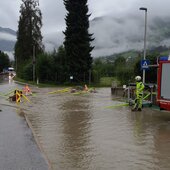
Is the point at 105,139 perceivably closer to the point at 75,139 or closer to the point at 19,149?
the point at 75,139

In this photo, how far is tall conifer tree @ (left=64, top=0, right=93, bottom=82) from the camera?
47.8 meters

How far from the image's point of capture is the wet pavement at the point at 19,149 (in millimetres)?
7512

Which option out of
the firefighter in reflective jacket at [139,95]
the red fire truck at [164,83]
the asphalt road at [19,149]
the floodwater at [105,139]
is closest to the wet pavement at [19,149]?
the asphalt road at [19,149]

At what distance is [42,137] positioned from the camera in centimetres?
1077

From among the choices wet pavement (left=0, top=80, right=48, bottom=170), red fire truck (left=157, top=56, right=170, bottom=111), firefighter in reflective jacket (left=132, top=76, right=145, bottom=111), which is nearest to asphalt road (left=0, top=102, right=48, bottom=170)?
wet pavement (left=0, top=80, right=48, bottom=170)

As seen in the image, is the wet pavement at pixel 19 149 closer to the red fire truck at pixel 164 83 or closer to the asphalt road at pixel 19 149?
the asphalt road at pixel 19 149

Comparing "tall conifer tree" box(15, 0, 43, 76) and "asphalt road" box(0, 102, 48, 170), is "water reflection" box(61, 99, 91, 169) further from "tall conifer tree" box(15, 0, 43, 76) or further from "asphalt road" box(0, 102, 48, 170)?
"tall conifer tree" box(15, 0, 43, 76)

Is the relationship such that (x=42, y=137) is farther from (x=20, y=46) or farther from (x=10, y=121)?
(x=20, y=46)

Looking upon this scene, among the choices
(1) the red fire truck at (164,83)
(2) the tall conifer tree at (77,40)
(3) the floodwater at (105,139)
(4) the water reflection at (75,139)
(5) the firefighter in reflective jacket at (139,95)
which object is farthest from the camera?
(2) the tall conifer tree at (77,40)

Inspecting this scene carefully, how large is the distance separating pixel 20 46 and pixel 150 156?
73.2 m

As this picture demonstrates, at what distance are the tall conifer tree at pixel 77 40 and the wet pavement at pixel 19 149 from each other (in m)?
34.4

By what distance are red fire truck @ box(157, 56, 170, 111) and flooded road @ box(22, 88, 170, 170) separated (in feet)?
2.26

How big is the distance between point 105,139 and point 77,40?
126 feet

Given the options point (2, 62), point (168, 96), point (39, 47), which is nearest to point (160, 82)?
point (168, 96)
